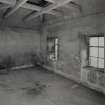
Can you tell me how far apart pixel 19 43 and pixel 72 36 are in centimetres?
315

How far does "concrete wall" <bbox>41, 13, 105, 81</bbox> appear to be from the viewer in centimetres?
342

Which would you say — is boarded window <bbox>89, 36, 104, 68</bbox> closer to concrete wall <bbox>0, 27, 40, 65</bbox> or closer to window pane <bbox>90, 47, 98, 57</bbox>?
window pane <bbox>90, 47, 98, 57</bbox>

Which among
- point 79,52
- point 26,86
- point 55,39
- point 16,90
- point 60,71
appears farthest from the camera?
point 55,39

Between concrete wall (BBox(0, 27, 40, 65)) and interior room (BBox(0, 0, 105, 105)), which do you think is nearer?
interior room (BBox(0, 0, 105, 105))

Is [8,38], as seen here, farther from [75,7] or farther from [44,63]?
[75,7]

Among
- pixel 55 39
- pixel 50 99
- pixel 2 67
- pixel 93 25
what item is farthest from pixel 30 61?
pixel 93 25

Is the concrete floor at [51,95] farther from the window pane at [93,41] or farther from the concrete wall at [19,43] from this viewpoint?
the concrete wall at [19,43]

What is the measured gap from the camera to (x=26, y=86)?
3670 millimetres

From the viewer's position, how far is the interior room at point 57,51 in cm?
313

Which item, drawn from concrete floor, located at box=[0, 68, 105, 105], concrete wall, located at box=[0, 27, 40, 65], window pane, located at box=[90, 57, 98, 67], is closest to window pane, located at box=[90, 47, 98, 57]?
window pane, located at box=[90, 57, 98, 67]

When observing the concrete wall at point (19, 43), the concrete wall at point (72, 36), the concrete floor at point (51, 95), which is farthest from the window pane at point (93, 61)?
the concrete wall at point (19, 43)

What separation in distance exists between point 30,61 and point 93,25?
4191 mm

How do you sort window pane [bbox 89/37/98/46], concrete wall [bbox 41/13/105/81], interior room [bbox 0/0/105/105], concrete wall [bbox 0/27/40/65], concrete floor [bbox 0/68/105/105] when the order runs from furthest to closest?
1. concrete wall [bbox 0/27/40/65]
2. window pane [bbox 89/37/98/46]
3. concrete wall [bbox 41/13/105/81]
4. interior room [bbox 0/0/105/105]
5. concrete floor [bbox 0/68/105/105]

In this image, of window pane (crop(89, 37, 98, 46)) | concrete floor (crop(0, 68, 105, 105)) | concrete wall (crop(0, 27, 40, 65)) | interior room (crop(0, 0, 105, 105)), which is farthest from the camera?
concrete wall (crop(0, 27, 40, 65))
